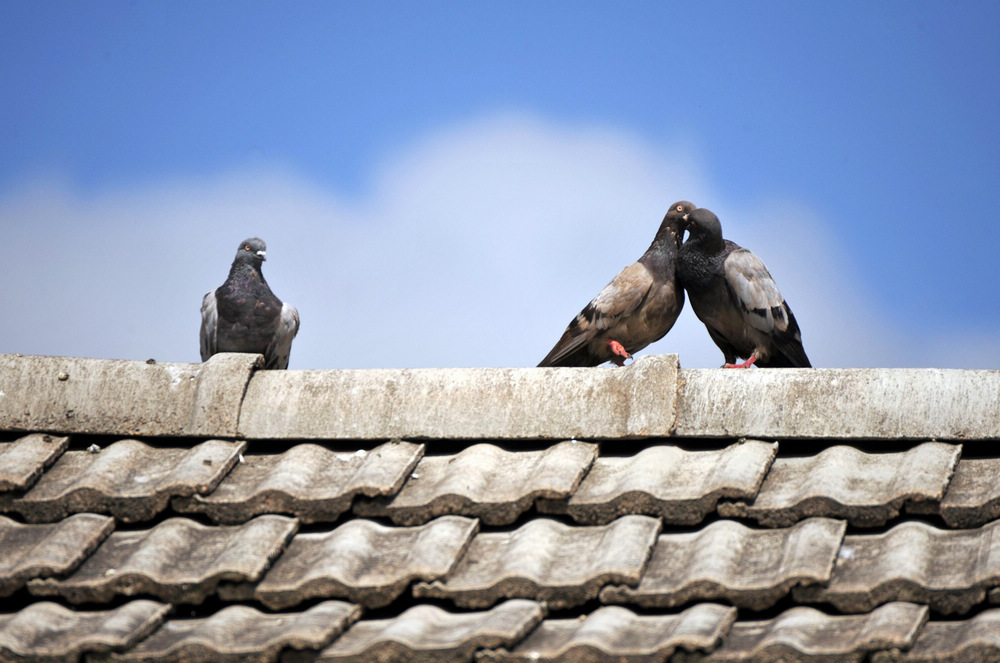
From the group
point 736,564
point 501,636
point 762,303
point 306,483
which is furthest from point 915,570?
point 762,303

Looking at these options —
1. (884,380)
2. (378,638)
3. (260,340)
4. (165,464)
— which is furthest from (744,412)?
(260,340)

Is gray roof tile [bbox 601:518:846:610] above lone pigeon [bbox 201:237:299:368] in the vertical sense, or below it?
below

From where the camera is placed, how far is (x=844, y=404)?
2.90 m

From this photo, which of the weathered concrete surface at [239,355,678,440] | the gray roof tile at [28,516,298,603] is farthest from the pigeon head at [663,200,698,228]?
the gray roof tile at [28,516,298,603]

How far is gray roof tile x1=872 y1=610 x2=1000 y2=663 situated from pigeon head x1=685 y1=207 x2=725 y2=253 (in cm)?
401

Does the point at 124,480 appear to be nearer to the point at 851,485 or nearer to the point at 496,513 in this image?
the point at 496,513

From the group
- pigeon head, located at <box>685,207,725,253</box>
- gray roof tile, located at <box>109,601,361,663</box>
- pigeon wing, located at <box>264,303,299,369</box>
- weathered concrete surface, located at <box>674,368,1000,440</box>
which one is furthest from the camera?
pigeon wing, located at <box>264,303,299,369</box>

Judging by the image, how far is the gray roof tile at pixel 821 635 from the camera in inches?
75.5

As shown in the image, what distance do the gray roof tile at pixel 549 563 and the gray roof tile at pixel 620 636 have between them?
0.24ft

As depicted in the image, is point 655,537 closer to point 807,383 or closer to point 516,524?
point 516,524

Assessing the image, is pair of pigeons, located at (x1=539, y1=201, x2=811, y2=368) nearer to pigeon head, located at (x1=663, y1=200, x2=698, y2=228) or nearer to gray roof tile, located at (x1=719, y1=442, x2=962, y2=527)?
pigeon head, located at (x1=663, y1=200, x2=698, y2=228)

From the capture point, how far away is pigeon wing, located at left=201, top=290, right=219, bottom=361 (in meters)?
6.45

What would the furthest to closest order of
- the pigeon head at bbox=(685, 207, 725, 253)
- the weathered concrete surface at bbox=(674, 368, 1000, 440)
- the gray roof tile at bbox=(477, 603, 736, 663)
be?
the pigeon head at bbox=(685, 207, 725, 253) → the weathered concrete surface at bbox=(674, 368, 1000, 440) → the gray roof tile at bbox=(477, 603, 736, 663)

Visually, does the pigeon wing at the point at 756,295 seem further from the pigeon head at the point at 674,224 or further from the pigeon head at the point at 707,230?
the pigeon head at the point at 674,224
